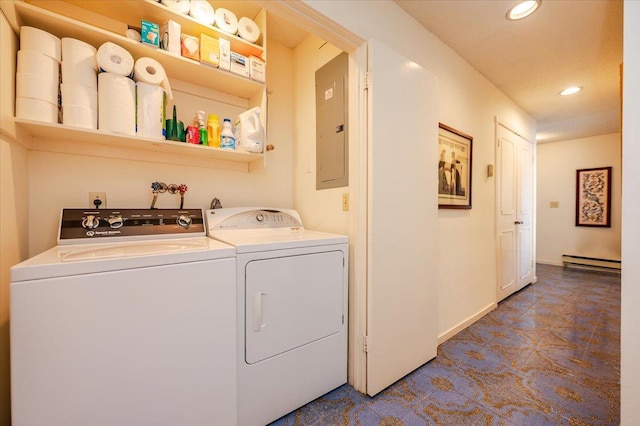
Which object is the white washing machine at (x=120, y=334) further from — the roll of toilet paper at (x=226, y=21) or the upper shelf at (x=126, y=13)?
the roll of toilet paper at (x=226, y=21)

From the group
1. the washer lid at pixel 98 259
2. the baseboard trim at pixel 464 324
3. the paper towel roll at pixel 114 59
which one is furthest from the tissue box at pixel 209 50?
the baseboard trim at pixel 464 324

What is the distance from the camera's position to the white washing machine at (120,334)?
817 millimetres

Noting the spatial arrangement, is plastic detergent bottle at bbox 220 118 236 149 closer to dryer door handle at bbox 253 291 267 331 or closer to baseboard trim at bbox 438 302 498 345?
dryer door handle at bbox 253 291 267 331

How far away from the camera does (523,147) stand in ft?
12.0

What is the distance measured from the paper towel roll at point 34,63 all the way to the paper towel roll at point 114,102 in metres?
0.17

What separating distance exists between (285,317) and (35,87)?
150 centimetres

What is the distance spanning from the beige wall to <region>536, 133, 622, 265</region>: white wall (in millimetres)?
5680

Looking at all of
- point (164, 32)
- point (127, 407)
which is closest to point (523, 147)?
point (164, 32)

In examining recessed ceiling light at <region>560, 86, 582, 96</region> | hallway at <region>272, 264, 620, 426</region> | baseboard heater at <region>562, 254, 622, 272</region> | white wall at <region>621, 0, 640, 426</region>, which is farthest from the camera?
baseboard heater at <region>562, 254, 622, 272</region>

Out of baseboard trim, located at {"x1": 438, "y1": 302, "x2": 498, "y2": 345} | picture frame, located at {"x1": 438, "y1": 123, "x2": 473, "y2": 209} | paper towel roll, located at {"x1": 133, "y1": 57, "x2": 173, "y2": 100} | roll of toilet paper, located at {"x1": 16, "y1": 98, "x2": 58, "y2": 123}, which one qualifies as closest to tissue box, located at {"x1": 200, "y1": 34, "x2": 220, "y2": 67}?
paper towel roll, located at {"x1": 133, "y1": 57, "x2": 173, "y2": 100}

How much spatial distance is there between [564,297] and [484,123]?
2.52m

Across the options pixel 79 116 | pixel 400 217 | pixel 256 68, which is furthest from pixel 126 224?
pixel 400 217

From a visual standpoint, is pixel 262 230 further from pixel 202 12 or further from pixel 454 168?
pixel 454 168

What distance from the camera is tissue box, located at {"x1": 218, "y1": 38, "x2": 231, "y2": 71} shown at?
1.56 m
